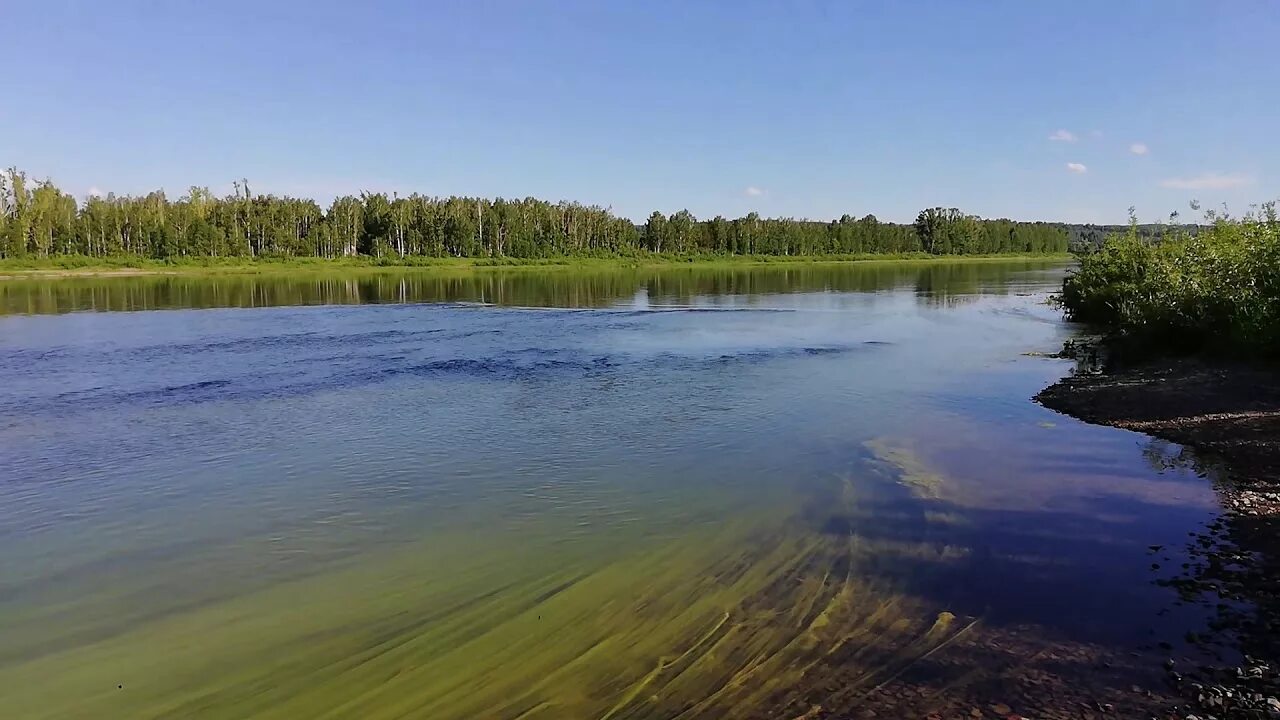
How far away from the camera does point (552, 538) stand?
31.0 ft

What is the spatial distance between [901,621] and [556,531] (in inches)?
163

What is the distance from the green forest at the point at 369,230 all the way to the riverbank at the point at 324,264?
9.11 ft

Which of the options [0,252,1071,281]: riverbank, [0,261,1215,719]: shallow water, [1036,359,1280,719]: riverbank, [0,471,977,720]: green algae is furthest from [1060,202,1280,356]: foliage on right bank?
[0,252,1071,281]: riverbank

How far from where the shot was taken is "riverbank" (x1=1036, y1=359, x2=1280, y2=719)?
19.1ft

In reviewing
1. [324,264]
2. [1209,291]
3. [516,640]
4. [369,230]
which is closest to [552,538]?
[516,640]

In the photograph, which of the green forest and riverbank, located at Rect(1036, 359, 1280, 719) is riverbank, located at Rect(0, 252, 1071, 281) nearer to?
the green forest

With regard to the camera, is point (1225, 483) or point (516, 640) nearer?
point (516, 640)

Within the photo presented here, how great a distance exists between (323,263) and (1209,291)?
93.5 metres

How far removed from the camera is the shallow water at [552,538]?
6410mm

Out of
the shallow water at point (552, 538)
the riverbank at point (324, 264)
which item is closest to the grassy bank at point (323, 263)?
the riverbank at point (324, 264)

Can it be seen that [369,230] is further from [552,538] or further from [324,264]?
[552,538]

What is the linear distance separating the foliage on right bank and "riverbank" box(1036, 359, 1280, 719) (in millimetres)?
1077

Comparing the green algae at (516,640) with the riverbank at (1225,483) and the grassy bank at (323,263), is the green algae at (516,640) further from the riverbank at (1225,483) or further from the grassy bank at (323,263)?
the grassy bank at (323,263)

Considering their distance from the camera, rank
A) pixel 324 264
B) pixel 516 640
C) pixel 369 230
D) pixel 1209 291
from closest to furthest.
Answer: pixel 516 640 → pixel 1209 291 → pixel 324 264 → pixel 369 230
